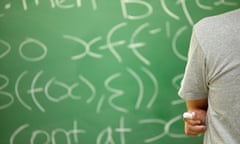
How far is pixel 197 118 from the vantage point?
902 millimetres

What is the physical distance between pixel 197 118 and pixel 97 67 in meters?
0.63

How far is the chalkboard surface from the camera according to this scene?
1.37 metres

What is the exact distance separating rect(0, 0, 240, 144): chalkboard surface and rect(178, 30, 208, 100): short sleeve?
→ 53cm

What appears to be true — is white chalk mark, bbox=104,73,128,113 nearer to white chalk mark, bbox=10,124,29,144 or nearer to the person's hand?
white chalk mark, bbox=10,124,29,144

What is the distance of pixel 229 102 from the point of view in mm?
758

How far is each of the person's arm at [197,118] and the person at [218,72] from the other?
0.12 ft

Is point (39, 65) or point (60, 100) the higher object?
point (39, 65)

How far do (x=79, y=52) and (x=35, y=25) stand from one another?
233 mm

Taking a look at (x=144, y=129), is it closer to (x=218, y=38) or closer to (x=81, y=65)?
(x=81, y=65)

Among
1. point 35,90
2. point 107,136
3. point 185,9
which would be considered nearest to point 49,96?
point 35,90

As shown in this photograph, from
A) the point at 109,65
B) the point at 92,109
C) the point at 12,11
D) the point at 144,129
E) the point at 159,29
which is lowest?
the point at 144,129

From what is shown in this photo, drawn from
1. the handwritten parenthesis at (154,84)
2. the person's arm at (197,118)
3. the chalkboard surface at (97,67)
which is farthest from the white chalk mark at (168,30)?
the person's arm at (197,118)

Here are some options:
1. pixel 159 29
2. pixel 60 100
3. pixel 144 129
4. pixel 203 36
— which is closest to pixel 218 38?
pixel 203 36

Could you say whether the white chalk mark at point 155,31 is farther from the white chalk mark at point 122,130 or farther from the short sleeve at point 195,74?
the short sleeve at point 195,74
